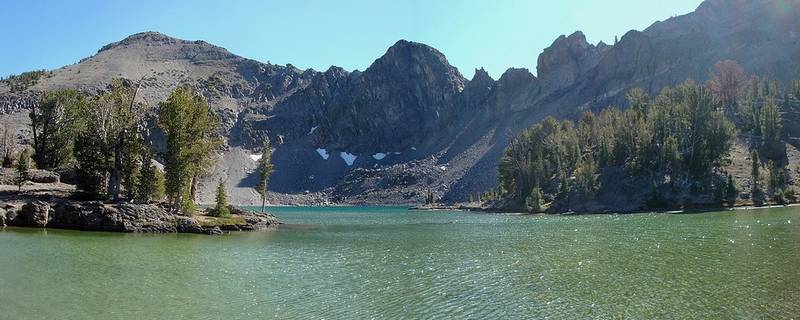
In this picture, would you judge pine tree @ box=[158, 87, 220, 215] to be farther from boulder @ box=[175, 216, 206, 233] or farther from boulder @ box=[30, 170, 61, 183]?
boulder @ box=[30, 170, 61, 183]

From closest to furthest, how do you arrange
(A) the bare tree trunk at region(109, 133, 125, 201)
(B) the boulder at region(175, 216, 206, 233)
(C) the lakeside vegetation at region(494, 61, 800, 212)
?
1. (B) the boulder at region(175, 216, 206, 233)
2. (A) the bare tree trunk at region(109, 133, 125, 201)
3. (C) the lakeside vegetation at region(494, 61, 800, 212)

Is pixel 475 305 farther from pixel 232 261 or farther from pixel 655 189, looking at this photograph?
pixel 655 189

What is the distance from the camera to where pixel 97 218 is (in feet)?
213

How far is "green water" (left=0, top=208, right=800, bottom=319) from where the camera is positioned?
25.2 m

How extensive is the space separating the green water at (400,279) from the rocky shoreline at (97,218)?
8304mm

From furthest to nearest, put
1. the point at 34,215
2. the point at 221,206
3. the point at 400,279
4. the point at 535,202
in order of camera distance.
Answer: the point at 535,202 → the point at 221,206 → the point at 34,215 → the point at 400,279

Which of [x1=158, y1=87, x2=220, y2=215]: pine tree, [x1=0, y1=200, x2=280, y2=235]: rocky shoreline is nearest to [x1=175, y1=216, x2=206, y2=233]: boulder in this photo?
[x1=0, y1=200, x2=280, y2=235]: rocky shoreline

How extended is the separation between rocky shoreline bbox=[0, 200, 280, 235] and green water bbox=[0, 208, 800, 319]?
8304mm

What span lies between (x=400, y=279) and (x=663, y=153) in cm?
11396

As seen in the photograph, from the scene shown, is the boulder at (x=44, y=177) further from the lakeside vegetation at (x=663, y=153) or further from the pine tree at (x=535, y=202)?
the lakeside vegetation at (x=663, y=153)

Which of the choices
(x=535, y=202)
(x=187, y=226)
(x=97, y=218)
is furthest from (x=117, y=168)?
(x=535, y=202)

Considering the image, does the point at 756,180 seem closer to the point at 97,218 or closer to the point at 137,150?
the point at 137,150

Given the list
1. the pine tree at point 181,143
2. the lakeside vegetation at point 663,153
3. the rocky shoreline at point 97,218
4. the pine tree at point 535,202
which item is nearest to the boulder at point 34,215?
the rocky shoreline at point 97,218

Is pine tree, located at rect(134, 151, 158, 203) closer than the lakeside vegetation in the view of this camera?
Yes
